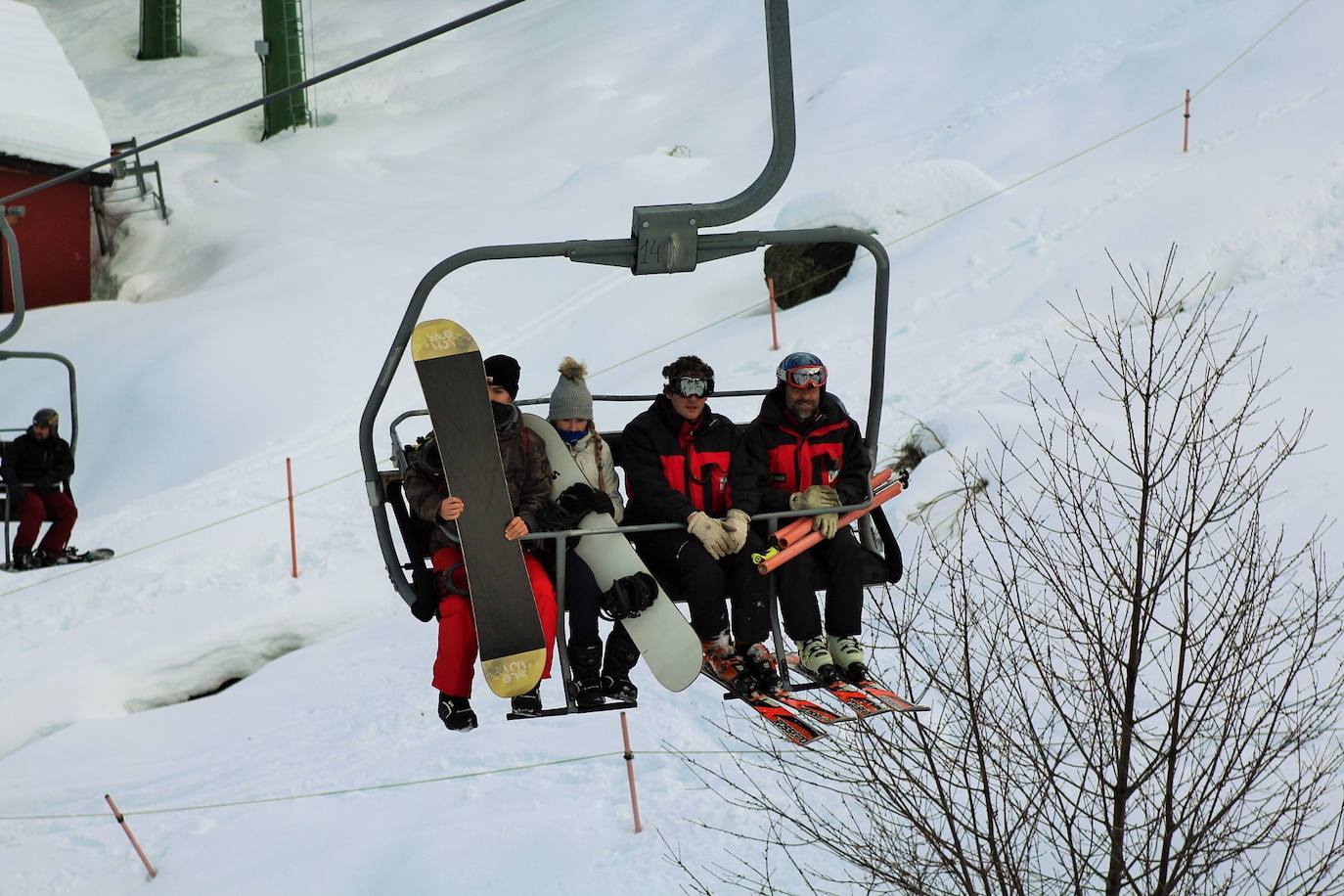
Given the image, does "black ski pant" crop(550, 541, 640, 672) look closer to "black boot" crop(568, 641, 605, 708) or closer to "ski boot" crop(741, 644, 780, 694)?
"black boot" crop(568, 641, 605, 708)

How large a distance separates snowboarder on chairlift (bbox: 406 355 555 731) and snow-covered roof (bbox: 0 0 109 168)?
696 inches

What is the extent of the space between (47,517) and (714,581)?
8.85 m

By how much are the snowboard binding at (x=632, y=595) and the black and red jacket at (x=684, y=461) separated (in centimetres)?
27

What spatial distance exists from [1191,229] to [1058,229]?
5.50 ft

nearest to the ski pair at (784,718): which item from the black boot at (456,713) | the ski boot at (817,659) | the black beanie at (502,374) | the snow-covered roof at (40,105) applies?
the ski boot at (817,659)

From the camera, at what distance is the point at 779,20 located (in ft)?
12.6

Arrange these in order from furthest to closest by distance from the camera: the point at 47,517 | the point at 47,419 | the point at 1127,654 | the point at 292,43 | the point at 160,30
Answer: the point at 160,30, the point at 292,43, the point at 47,517, the point at 1127,654, the point at 47,419

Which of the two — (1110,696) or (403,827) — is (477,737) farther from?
(1110,696)

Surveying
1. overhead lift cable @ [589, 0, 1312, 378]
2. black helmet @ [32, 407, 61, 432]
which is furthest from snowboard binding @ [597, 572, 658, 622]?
overhead lift cable @ [589, 0, 1312, 378]

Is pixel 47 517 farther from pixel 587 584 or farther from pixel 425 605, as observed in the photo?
pixel 587 584

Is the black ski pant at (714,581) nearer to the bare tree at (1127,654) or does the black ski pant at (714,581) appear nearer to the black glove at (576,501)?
the black glove at (576,501)

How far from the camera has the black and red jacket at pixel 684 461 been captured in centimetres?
511

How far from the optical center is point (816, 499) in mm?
5109

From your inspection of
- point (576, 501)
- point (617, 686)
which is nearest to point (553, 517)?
point (576, 501)
